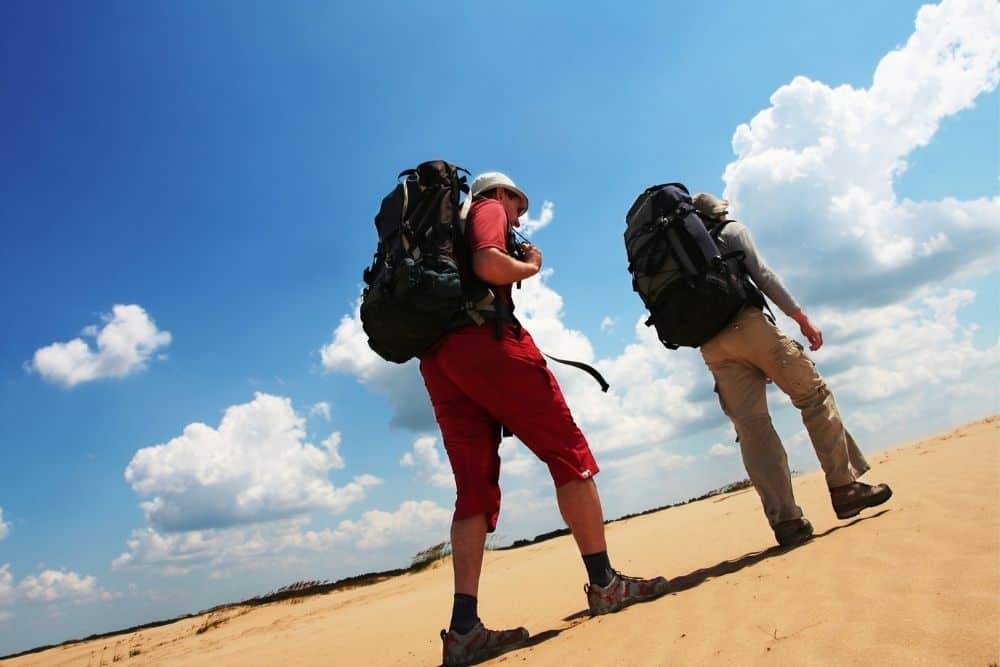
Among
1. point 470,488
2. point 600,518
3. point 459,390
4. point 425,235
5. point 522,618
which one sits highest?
point 425,235

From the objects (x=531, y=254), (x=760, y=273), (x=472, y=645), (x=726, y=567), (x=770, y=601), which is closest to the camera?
(x=770, y=601)

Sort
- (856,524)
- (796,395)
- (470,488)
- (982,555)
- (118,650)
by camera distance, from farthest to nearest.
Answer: (118,650), (796,395), (856,524), (470,488), (982,555)

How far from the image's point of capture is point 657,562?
490 cm

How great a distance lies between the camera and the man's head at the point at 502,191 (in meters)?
3.77

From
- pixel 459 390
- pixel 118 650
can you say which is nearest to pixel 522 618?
pixel 459 390

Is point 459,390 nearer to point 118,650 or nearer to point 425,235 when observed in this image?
point 425,235

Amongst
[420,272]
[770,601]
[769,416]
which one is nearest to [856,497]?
[769,416]

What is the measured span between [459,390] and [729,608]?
1.54 meters

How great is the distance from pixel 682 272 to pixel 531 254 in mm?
947

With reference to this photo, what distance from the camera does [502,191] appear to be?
378cm

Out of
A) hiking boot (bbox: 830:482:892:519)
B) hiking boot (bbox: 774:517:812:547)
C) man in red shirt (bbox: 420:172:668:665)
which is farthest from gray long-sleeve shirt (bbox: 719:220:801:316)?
man in red shirt (bbox: 420:172:668:665)

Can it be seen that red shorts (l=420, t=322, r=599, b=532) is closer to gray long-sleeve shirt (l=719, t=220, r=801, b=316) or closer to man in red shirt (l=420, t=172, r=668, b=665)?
man in red shirt (l=420, t=172, r=668, b=665)

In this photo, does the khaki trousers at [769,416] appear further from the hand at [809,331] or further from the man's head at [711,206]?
the man's head at [711,206]

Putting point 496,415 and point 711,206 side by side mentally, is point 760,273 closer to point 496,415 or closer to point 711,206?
point 711,206
